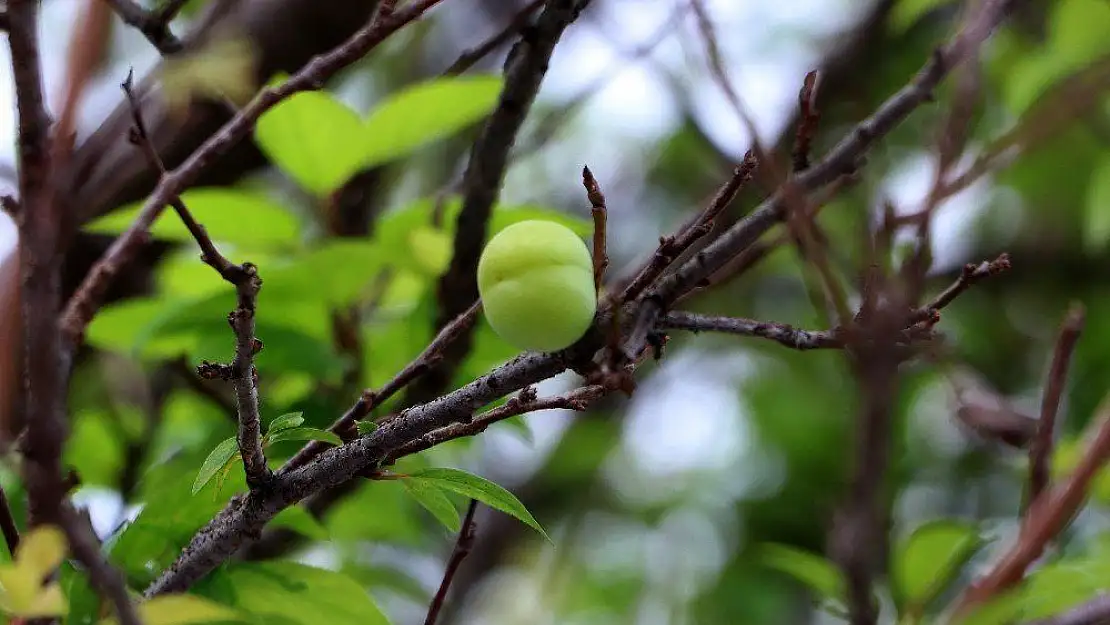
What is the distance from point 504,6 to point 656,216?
524 mm

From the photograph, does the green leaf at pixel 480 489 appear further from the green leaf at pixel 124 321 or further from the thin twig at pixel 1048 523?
the green leaf at pixel 124 321

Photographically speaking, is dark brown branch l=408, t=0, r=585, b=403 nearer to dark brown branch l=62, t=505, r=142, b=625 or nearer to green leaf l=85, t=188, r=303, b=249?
green leaf l=85, t=188, r=303, b=249

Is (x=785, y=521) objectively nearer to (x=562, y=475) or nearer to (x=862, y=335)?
(x=562, y=475)

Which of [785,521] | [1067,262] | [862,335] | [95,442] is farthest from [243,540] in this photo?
[1067,262]

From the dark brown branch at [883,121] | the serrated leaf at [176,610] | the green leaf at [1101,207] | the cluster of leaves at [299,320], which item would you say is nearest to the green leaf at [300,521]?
the cluster of leaves at [299,320]

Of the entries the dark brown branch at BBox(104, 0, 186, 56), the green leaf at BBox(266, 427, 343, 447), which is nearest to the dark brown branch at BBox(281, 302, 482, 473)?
Answer: the green leaf at BBox(266, 427, 343, 447)

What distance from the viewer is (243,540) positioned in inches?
18.8

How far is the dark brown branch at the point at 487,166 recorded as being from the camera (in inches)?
23.7

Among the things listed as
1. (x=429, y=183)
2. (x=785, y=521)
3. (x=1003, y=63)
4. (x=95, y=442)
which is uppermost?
(x=1003, y=63)

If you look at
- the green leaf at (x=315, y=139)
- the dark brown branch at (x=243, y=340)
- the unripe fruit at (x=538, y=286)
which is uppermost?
the green leaf at (x=315, y=139)

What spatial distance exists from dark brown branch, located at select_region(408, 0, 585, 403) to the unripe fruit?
0.21m

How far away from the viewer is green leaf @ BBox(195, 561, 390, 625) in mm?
575

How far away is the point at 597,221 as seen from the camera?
15.5 inches

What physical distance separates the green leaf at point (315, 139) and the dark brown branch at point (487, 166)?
0.16 metres
